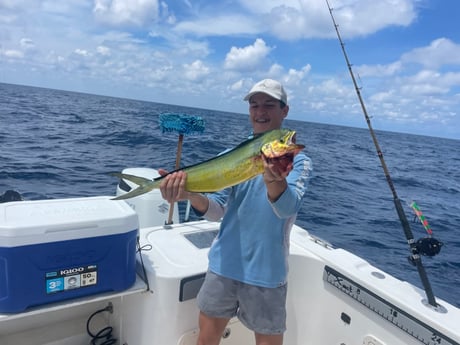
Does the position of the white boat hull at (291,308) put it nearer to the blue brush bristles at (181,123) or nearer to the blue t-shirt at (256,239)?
the blue t-shirt at (256,239)

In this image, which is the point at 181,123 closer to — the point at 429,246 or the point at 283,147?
the point at 283,147

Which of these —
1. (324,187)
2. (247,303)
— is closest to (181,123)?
(247,303)

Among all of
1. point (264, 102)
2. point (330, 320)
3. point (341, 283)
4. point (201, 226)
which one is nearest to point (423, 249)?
point (341, 283)

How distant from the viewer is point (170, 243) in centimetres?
280

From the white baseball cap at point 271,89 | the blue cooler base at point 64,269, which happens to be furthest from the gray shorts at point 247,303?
the white baseball cap at point 271,89

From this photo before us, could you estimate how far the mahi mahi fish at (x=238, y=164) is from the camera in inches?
63.0

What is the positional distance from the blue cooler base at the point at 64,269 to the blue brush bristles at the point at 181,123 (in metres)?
1.57

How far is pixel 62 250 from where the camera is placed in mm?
1979

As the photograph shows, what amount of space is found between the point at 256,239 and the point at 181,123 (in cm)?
190

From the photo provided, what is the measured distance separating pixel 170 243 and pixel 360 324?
5.20ft

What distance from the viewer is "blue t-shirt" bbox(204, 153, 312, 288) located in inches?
79.8

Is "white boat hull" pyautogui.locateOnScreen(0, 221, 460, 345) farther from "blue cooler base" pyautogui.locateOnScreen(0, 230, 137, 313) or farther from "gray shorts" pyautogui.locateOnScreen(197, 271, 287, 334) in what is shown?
"gray shorts" pyautogui.locateOnScreen(197, 271, 287, 334)

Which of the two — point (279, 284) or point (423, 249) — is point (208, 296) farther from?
point (423, 249)

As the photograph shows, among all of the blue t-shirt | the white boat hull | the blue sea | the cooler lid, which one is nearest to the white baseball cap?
the blue t-shirt
